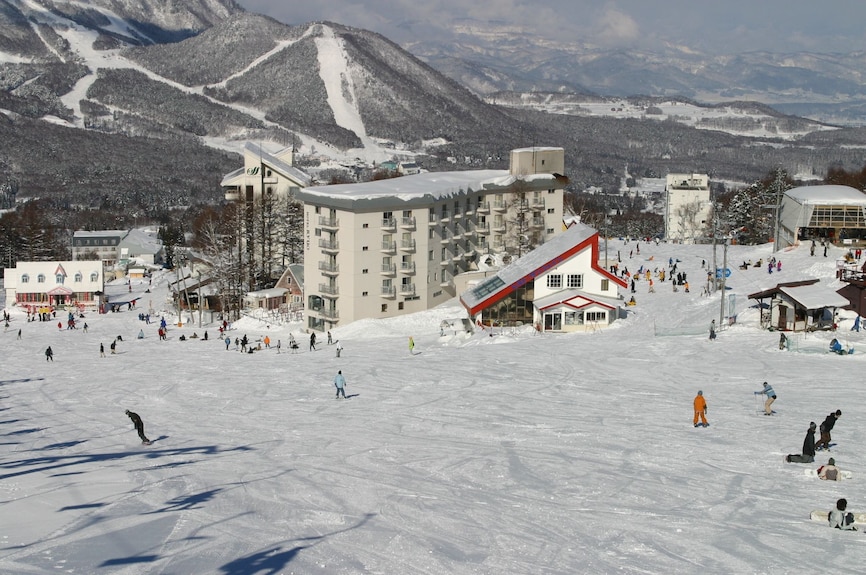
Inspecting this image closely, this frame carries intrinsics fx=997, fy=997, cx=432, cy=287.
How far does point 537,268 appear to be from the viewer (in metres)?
47.8

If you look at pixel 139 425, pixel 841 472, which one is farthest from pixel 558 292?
pixel 841 472

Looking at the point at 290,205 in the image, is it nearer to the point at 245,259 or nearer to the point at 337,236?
the point at 245,259

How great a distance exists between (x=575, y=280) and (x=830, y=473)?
28.4 meters

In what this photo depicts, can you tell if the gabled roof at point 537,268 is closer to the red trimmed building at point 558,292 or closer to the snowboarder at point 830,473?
the red trimmed building at point 558,292

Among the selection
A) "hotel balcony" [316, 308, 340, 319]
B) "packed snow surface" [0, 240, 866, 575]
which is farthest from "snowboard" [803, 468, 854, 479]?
"hotel balcony" [316, 308, 340, 319]

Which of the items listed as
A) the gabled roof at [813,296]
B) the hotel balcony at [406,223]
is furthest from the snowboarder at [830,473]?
the hotel balcony at [406,223]

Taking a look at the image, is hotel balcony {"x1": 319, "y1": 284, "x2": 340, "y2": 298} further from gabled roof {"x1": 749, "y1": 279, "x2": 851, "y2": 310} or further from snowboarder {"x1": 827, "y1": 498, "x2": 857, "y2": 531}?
snowboarder {"x1": 827, "y1": 498, "x2": 857, "y2": 531}

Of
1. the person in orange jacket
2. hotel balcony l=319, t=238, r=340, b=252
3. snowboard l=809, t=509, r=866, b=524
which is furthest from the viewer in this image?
hotel balcony l=319, t=238, r=340, b=252

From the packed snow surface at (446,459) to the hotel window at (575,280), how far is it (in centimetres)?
345

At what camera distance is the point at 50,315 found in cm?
6838

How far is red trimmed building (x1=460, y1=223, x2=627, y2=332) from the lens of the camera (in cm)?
4653

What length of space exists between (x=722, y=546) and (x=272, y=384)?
74.7ft

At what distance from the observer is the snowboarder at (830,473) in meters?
19.7

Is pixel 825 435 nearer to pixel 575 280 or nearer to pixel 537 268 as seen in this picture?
pixel 575 280
